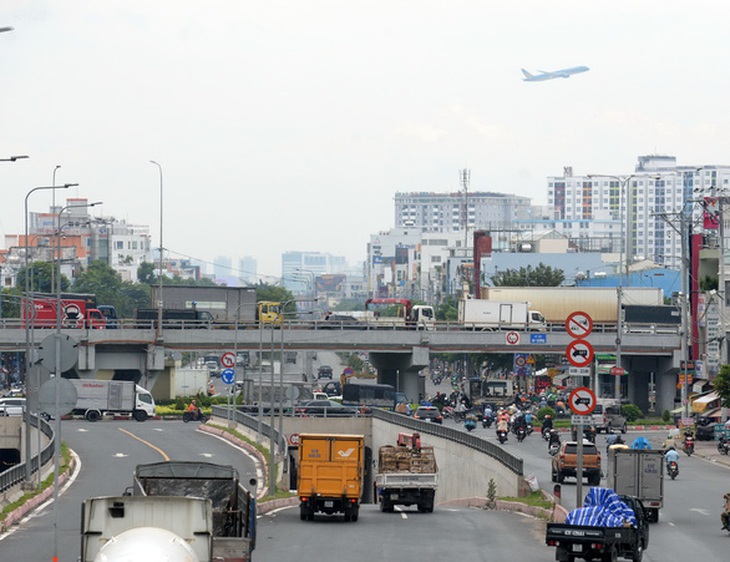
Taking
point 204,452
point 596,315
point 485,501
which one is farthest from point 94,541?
point 596,315

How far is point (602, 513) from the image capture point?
27.5 metres

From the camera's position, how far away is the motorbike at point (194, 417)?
269 feet

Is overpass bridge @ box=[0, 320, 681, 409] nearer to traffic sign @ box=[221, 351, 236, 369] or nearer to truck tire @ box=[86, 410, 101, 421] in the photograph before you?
truck tire @ box=[86, 410, 101, 421]

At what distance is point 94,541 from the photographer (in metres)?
19.5

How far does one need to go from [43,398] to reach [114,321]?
68.0 m

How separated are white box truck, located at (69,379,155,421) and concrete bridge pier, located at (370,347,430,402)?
1884cm

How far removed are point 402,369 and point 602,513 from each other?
68.2 m

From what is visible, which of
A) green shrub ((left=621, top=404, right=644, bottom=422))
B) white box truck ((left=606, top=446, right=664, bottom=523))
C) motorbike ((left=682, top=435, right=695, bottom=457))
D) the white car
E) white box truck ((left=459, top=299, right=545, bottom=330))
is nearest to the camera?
white box truck ((left=606, top=446, right=664, bottom=523))

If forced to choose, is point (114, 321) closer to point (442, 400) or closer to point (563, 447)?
point (442, 400)

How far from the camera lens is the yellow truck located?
39250mm

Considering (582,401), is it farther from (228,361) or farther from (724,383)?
(228,361)

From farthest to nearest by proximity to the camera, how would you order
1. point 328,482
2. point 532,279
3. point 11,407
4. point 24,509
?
1. point 532,279
2. point 11,407
3. point 328,482
4. point 24,509

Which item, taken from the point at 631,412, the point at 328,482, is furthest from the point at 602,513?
the point at 631,412

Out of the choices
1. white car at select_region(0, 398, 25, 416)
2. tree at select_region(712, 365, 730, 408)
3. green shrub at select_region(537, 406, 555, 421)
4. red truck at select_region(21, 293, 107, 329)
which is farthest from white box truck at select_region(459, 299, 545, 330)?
white car at select_region(0, 398, 25, 416)
